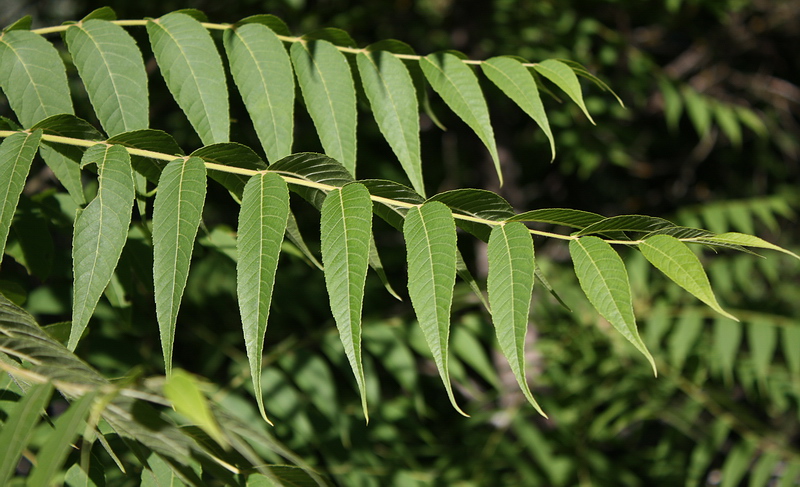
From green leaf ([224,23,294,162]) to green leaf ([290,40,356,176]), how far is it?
44mm

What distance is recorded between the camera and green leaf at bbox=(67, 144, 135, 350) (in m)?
0.87

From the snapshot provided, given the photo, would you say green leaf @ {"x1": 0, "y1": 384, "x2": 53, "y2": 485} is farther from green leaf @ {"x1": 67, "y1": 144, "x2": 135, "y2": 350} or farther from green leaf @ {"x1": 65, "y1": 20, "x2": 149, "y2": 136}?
green leaf @ {"x1": 65, "y1": 20, "x2": 149, "y2": 136}

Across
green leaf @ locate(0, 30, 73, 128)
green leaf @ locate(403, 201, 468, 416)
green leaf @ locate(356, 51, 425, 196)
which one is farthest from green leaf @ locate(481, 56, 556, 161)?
green leaf @ locate(0, 30, 73, 128)

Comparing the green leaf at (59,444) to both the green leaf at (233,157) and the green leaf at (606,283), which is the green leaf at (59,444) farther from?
the green leaf at (606,283)

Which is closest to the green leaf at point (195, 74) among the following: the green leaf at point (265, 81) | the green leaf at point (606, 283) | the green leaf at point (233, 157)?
the green leaf at point (265, 81)

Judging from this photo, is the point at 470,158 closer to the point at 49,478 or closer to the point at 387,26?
the point at 387,26

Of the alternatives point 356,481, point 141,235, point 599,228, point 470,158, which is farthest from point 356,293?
point 470,158

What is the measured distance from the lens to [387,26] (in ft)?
10.5

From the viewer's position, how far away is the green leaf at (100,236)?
0.87m

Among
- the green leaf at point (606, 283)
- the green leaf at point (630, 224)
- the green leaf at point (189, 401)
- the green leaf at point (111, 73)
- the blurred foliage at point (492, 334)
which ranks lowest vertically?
the blurred foliage at point (492, 334)

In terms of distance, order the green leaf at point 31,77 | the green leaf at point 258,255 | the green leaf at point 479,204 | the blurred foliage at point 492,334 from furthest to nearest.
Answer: the blurred foliage at point 492,334
the green leaf at point 31,77
the green leaf at point 479,204
the green leaf at point 258,255

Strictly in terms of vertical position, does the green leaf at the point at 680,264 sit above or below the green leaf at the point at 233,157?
below

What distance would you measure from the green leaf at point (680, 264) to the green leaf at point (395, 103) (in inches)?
17.0

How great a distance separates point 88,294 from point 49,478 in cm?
32
